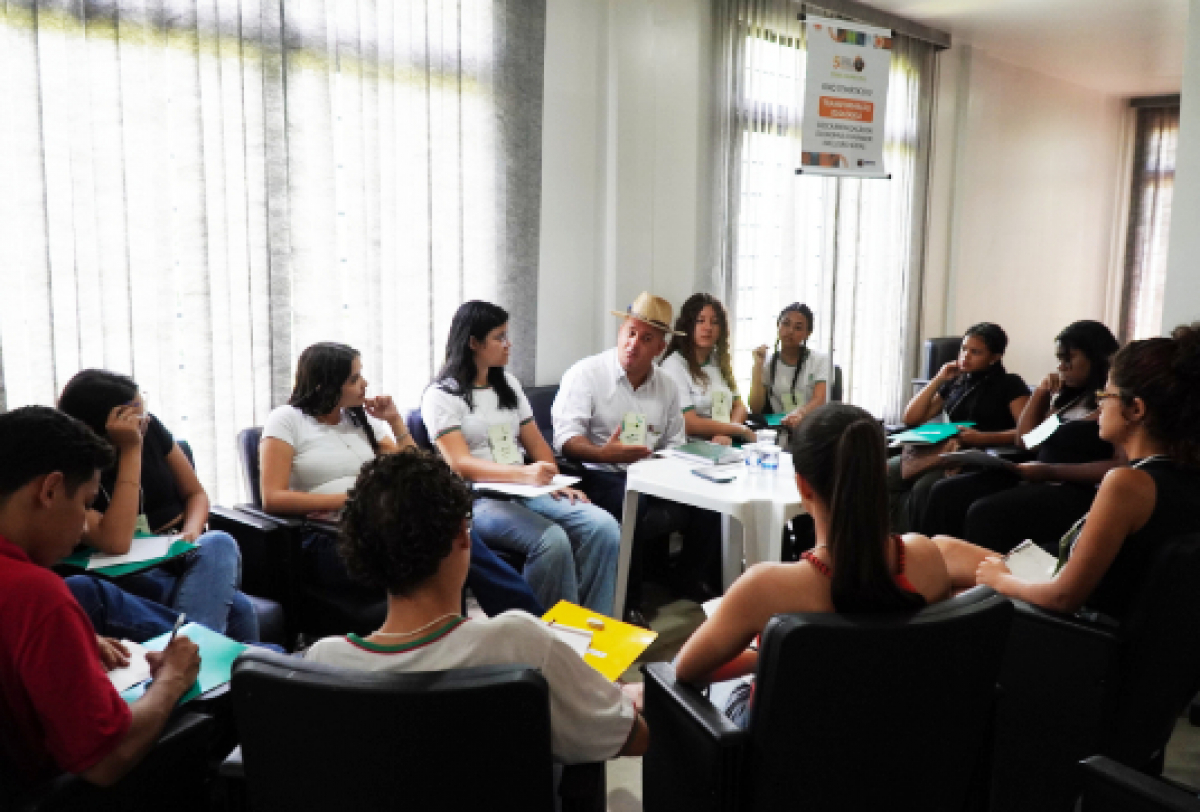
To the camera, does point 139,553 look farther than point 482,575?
No

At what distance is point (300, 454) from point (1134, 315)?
27.7ft

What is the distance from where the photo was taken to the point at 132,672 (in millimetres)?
1705

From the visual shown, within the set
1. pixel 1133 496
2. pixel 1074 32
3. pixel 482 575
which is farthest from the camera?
pixel 1074 32

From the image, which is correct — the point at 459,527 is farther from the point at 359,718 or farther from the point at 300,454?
the point at 300,454

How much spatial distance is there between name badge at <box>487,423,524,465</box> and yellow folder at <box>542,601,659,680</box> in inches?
56.2

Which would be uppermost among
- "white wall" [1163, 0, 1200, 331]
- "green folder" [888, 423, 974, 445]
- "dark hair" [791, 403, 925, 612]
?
"white wall" [1163, 0, 1200, 331]

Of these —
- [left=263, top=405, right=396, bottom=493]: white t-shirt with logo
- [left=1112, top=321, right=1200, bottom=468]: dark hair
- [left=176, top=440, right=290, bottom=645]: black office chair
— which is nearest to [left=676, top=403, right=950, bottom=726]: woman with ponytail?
[left=1112, top=321, right=1200, bottom=468]: dark hair

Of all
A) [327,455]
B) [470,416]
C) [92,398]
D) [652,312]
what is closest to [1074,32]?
[652,312]

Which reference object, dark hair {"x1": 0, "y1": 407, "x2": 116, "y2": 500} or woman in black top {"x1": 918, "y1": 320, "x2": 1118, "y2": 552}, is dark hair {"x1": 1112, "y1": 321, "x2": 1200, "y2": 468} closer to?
woman in black top {"x1": 918, "y1": 320, "x2": 1118, "y2": 552}

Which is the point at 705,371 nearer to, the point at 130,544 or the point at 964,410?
the point at 964,410

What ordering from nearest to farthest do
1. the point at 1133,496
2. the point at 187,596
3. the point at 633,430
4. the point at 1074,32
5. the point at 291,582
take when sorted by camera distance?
the point at 1133,496, the point at 187,596, the point at 291,582, the point at 633,430, the point at 1074,32

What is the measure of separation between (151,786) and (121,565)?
1.01 metres

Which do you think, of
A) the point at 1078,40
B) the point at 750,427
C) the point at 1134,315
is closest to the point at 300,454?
the point at 750,427

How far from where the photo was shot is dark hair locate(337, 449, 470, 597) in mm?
1398
